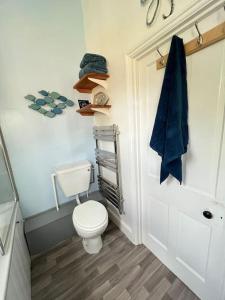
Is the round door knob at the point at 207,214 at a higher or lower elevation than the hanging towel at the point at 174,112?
lower

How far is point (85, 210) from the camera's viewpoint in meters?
1.64

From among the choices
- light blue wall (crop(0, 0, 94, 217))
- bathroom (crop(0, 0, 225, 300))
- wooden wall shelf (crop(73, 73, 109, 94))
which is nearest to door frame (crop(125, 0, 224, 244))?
bathroom (crop(0, 0, 225, 300))

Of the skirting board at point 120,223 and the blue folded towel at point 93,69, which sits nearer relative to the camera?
the blue folded towel at point 93,69

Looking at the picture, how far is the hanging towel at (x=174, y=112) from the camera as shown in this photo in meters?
0.90

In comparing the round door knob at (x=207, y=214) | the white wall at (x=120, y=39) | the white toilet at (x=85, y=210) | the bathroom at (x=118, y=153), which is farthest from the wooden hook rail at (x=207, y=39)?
the white toilet at (x=85, y=210)

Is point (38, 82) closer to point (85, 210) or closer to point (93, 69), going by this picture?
point (93, 69)

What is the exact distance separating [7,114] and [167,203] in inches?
71.6

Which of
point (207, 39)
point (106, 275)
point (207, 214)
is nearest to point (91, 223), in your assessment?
point (106, 275)

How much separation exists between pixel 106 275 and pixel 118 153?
1179mm

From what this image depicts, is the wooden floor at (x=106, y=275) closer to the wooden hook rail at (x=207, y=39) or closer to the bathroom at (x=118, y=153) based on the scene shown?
the bathroom at (x=118, y=153)

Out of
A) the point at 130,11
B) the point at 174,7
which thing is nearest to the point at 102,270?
the point at 174,7

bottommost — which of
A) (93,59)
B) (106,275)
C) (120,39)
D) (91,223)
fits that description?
(106,275)

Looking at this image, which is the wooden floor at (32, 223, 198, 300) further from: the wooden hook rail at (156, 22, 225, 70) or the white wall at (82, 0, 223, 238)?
the wooden hook rail at (156, 22, 225, 70)

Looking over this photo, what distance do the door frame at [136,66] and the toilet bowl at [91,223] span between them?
367 millimetres
